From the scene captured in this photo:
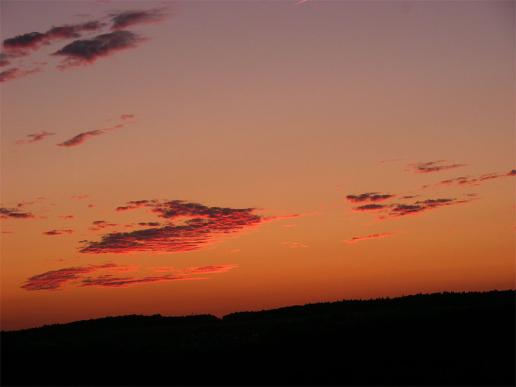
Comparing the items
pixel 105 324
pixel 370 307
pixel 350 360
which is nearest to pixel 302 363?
pixel 350 360

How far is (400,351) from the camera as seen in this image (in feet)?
126

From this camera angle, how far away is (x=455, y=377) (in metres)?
33.6

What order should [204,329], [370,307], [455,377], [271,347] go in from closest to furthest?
[455,377] → [271,347] → [204,329] → [370,307]

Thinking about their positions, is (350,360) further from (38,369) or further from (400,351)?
(38,369)

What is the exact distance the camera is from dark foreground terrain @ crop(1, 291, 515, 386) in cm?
3512

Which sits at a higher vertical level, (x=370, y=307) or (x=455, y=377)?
(x=370, y=307)

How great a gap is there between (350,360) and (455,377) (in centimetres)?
571

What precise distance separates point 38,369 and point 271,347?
1250 centimetres

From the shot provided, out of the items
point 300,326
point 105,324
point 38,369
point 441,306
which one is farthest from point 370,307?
point 38,369

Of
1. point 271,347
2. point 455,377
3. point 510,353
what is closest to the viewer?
point 455,377

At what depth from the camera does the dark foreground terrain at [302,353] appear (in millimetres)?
35125

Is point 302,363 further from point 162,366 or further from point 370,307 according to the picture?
point 370,307

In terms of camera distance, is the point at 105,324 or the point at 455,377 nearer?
the point at 455,377

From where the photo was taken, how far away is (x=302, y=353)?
38812 millimetres
